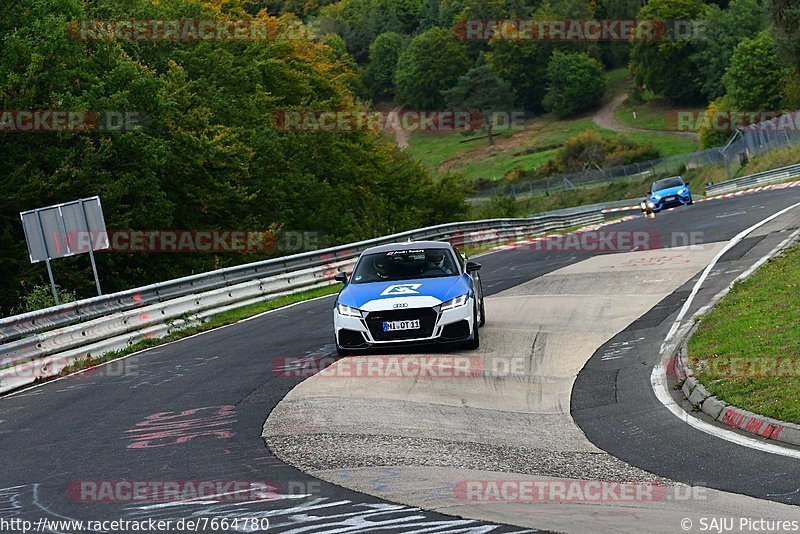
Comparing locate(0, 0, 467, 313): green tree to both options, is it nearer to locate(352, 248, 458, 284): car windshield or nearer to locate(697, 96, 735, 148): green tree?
locate(352, 248, 458, 284): car windshield

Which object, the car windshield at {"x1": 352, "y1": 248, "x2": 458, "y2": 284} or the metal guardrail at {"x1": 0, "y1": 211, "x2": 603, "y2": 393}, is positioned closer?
the car windshield at {"x1": 352, "y1": 248, "x2": 458, "y2": 284}

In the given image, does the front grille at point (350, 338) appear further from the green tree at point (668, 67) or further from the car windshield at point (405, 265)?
the green tree at point (668, 67)

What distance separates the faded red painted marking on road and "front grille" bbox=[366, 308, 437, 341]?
10.2 ft

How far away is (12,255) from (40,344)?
63.4ft

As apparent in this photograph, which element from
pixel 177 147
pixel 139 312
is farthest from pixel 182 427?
pixel 177 147

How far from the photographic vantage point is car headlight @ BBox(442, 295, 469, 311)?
48.4ft

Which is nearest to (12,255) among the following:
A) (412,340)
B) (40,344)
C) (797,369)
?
(40,344)

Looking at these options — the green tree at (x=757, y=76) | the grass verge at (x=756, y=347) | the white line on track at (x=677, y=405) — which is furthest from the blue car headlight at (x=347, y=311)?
the green tree at (x=757, y=76)

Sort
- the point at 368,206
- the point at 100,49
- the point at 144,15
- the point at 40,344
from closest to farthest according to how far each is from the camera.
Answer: the point at 40,344 → the point at 100,49 → the point at 144,15 → the point at 368,206

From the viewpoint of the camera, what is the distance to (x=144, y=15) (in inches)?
1837

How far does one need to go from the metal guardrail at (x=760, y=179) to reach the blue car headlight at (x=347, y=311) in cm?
4550

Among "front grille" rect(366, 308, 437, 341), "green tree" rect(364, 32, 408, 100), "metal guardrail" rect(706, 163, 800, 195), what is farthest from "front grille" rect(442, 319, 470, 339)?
"green tree" rect(364, 32, 408, 100)

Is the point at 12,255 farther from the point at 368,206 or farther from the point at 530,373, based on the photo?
the point at 368,206

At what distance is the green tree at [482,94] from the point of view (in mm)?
150250
